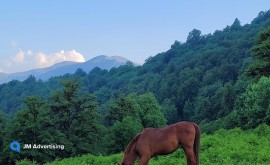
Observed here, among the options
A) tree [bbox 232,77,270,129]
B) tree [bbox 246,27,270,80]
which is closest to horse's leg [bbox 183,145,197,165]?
tree [bbox 232,77,270,129]

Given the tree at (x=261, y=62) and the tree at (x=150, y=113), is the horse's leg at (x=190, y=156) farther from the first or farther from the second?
the tree at (x=150, y=113)

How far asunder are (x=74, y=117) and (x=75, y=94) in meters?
3.94

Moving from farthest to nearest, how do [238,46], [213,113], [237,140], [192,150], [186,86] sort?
[238,46] → [186,86] → [213,113] → [237,140] → [192,150]

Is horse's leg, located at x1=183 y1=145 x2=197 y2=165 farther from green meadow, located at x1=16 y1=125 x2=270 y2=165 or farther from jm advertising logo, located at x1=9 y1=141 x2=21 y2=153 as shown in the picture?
jm advertising logo, located at x1=9 y1=141 x2=21 y2=153

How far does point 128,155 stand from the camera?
12906 mm

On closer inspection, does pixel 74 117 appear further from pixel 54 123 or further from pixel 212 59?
pixel 212 59

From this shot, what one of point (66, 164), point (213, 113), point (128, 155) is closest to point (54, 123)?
point (66, 164)

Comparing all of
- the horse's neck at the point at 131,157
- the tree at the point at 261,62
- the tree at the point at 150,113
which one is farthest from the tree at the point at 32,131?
the horse's neck at the point at 131,157

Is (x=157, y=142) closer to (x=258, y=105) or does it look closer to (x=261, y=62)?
(x=258, y=105)

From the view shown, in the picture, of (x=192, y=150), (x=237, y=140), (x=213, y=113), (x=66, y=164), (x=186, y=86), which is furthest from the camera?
(x=186, y=86)

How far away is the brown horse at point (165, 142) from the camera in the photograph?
499 inches

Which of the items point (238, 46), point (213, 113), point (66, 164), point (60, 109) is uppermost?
point (238, 46)

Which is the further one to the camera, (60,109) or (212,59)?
(212,59)

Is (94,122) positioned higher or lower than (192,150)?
lower
